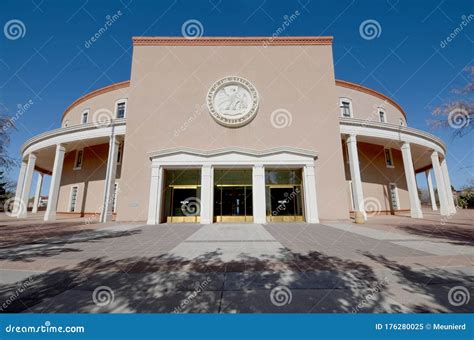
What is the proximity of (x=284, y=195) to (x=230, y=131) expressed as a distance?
6.84m

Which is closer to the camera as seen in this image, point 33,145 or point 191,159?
point 191,159

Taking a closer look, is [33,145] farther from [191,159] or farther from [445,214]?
[445,214]

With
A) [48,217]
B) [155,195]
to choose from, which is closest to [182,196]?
[155,195]

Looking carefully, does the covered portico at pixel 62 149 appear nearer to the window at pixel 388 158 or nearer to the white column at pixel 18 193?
the white column at pixel 18 193

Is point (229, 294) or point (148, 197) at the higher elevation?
point (148, 197)

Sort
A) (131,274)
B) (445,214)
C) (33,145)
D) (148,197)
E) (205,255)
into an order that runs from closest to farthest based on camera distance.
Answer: (131,274), (205,255), (148,197), (445,214), (33,145)

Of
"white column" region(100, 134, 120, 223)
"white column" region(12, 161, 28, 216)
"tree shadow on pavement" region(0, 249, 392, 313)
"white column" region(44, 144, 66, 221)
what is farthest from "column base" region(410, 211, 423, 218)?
"white column" region(12, 161, 28, 216)

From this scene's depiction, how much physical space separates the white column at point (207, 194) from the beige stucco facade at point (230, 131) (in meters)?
0.07

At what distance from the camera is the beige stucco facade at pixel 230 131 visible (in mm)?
15766

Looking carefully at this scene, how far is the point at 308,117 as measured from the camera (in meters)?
17.3

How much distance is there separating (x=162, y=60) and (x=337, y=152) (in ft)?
55.4

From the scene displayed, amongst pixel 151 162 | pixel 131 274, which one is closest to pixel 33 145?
pixel 151 162

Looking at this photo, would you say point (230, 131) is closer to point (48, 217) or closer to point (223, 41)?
point (223, 41)

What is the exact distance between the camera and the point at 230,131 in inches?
672
